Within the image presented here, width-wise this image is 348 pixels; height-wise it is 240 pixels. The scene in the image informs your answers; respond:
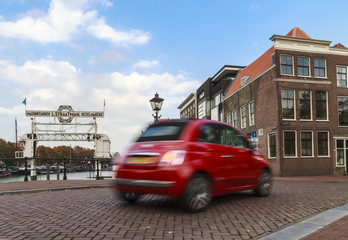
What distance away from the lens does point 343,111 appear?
886 inches

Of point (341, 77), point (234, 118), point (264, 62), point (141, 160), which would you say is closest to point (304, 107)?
point (341, 77)

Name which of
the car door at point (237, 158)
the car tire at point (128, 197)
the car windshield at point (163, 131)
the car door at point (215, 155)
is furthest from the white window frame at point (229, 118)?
the car windshield at point (163, 131)

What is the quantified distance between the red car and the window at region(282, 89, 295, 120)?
16115mm

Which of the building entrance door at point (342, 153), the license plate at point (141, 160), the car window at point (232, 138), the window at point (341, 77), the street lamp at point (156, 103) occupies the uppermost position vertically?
the window at point (341, 77)

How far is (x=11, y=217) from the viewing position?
5074 millimetres

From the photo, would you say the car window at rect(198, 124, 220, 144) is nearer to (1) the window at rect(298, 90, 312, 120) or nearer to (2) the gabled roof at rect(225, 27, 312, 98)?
(1) the window at rect(298, 90, 312, 120)

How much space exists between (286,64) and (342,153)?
777 centimetres

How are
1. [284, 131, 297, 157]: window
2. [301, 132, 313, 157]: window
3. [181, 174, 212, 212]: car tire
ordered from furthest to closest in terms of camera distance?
[301, 132, 313, 157]: window
[284, 131, 297, 157]: window
[181, 174, 212, 212]: car tire

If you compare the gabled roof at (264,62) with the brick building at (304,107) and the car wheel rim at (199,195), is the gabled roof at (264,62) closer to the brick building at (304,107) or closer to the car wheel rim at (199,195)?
the brick building at (304,107)

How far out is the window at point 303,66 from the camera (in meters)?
21.8

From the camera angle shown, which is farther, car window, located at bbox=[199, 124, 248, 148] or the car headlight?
car window, located at bbox=[199, 124, 248, 148]

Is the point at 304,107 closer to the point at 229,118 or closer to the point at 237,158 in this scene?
the point at 229,118

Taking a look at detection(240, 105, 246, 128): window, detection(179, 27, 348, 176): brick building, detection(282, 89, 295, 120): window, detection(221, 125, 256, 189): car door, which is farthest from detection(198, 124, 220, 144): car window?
detection(240, 105, 246, 128): window

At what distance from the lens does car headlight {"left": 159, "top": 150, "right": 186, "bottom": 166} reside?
16.2 ft
